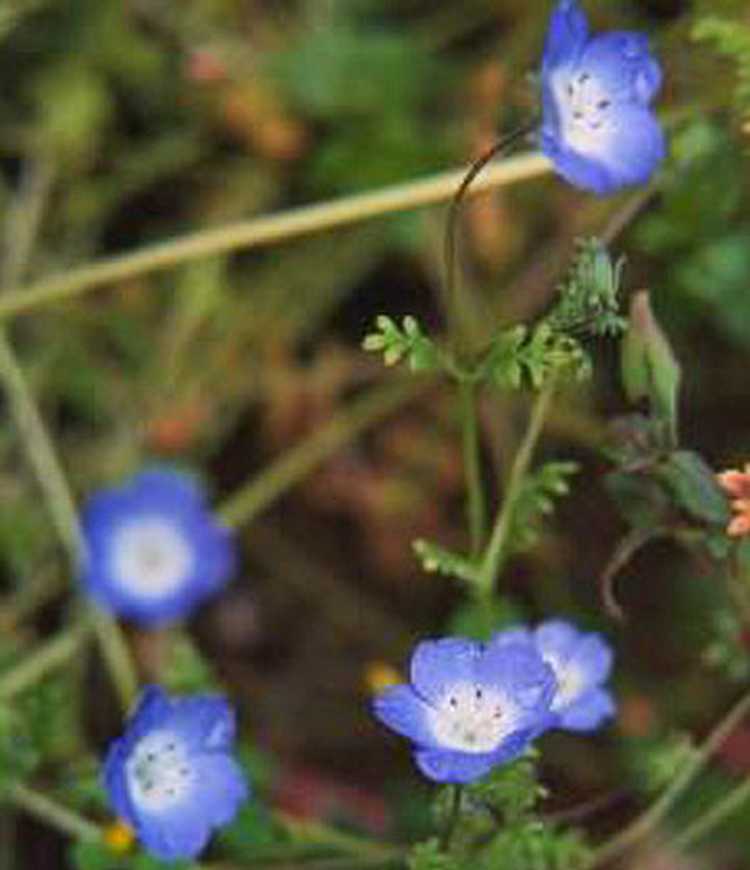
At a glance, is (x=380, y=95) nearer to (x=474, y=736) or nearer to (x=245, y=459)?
(x=245, y=459)

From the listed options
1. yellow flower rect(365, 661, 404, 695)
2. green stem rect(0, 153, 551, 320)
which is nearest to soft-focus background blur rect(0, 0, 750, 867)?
yellow flower rect(365, 661, 404, 695)

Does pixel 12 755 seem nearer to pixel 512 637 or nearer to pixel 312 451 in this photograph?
pixel 512 637

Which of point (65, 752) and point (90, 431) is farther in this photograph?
point (90, 431)

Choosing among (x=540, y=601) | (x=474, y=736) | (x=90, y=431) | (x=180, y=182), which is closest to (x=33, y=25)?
(x=180, y=182)

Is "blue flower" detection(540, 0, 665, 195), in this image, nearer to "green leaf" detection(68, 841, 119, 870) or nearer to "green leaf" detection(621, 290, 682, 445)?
"green leaf" detection(621, 290, 682, 445)

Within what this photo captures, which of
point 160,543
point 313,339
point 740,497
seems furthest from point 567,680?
point 313,339

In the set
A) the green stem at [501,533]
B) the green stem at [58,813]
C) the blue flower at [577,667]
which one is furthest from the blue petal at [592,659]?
the green stem at [58,813]
